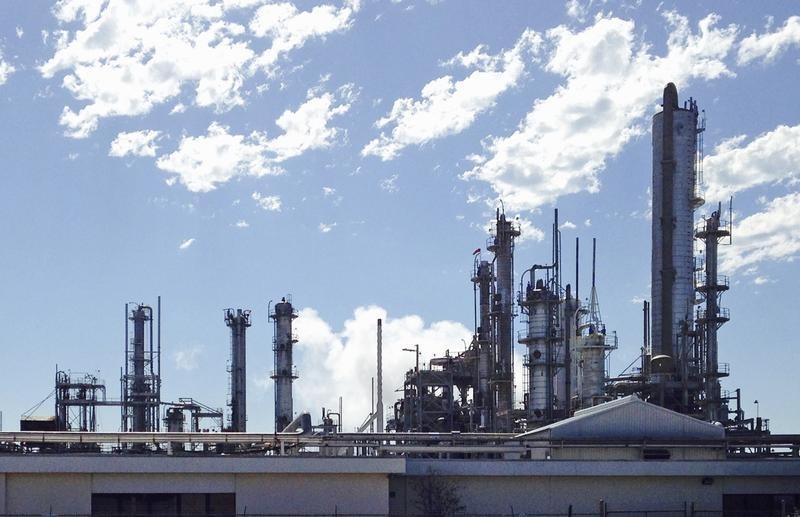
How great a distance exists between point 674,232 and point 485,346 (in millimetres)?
17552

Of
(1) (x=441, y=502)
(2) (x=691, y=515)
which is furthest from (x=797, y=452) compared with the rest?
→ (1) (x=441, y=502)

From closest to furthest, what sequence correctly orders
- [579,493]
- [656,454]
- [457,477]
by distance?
[457,477] → [579,493] → [656,454]

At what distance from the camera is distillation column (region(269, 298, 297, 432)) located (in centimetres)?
9300

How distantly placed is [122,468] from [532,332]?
38.1 meters

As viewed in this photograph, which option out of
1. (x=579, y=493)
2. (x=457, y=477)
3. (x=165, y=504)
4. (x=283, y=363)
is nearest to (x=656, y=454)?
(x=579, y=493)

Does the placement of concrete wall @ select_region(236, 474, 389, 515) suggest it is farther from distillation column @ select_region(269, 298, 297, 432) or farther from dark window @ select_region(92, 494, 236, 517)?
distillation column @ select_region(269, 298, 297, 432)

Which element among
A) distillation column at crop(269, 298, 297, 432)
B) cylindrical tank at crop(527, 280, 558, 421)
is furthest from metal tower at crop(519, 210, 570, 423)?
distillation column at crop(269, 298, 297, 432)

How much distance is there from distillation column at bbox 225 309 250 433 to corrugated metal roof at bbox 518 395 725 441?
52114 mm

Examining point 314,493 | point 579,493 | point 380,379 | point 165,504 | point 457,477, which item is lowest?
point 165,504

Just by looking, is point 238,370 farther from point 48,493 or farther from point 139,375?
point 48,493

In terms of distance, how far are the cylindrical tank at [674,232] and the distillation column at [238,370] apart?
37.5 m

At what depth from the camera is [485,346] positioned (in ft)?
274

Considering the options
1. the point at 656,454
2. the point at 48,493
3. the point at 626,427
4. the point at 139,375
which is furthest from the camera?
the point at 139,375

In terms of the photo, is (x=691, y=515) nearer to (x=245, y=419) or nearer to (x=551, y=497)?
(x=551, y=497)
